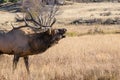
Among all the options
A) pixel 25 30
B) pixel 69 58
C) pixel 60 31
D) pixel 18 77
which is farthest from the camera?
pixel 69 58

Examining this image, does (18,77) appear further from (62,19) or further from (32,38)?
(62,19)

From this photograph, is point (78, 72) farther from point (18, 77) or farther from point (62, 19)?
point (62, 19)

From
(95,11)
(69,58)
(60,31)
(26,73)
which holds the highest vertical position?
(60,31)

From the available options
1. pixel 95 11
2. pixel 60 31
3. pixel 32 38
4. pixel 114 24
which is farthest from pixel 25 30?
pixel 95 11

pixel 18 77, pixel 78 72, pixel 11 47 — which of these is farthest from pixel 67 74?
pixel 11 47

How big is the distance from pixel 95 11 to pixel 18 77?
62.2 m

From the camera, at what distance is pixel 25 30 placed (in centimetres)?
1197

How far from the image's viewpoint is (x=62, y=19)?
65.9m

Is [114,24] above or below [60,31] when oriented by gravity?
below

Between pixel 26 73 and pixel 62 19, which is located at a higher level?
Answer: pixel 26 73

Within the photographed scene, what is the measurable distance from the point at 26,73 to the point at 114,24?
4414 cm

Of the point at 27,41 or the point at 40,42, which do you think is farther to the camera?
the point at 27,41

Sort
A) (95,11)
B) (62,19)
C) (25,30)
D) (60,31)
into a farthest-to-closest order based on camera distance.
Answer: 1. (95,11)
2. (62,19)
3. (25,30)
4. (60,31)

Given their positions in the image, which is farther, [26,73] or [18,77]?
[26,73]
